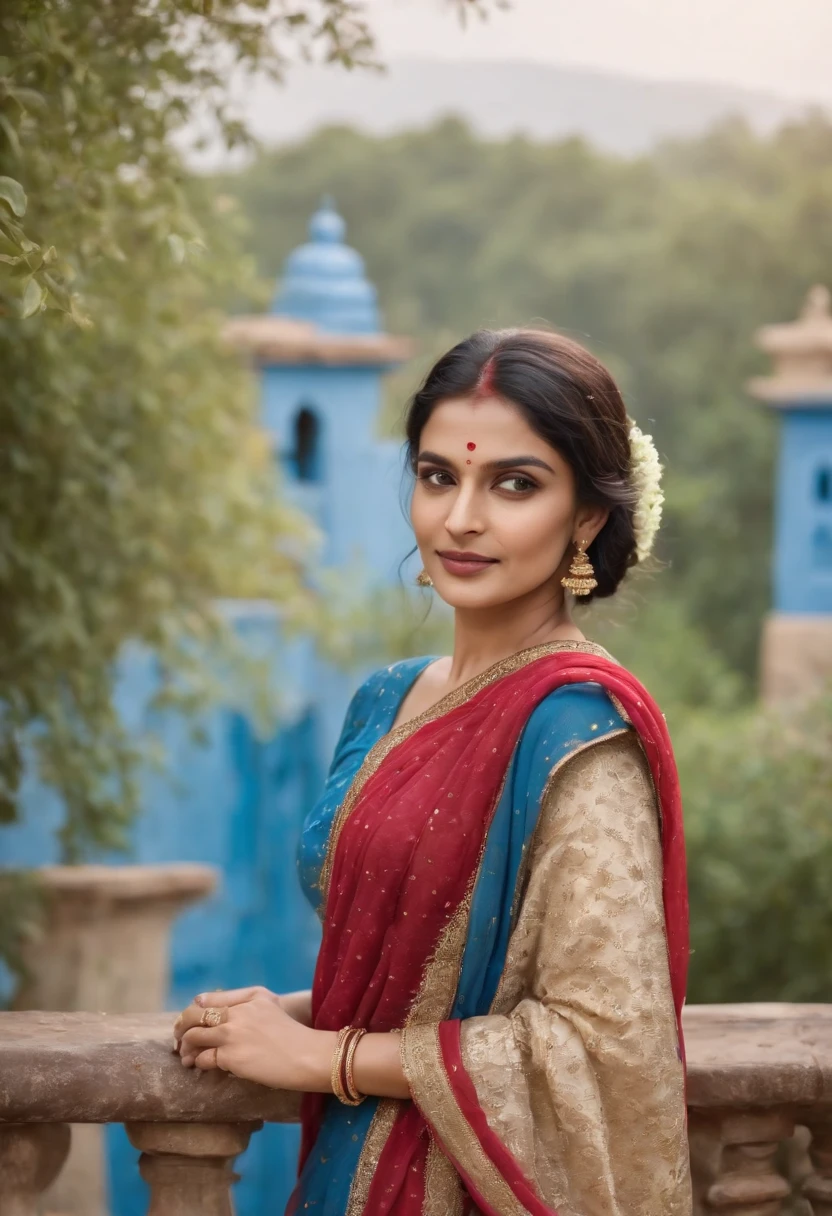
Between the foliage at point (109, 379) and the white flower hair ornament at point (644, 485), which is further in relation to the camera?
the foliage at point (109, 379)

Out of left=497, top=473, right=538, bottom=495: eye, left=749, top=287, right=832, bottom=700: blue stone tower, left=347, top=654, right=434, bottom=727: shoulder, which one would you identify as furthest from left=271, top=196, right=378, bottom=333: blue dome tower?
left=497, top=473, right=538, bottom=495: eye

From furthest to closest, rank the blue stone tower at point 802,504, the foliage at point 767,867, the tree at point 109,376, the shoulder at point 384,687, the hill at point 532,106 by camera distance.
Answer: the hill at point 532,106 → the blue stone tower at point 802,504 → the foliage at point 767,867 → the tree at point 109,376 → the shoulder at point 384,687

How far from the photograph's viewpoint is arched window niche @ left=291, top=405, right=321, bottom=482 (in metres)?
9.87

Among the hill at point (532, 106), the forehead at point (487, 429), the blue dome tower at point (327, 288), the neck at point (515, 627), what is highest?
the hill at point (532, 106)

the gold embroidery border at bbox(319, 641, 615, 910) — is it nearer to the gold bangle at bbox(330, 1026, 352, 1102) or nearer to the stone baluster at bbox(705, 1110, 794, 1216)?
the gold bangle at bbox(330, 1026, 352, 1102)

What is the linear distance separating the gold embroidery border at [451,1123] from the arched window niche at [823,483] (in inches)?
342

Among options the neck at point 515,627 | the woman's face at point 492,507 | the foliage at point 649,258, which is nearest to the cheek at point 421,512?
the woman's face at point 492,507

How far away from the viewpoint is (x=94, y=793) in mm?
4703

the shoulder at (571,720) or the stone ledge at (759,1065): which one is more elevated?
the shoulder at (571,720)

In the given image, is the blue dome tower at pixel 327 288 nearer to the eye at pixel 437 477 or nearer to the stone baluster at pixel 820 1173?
the eye at pixel 437 477

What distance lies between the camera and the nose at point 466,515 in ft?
5.26

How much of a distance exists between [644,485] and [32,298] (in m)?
0.68

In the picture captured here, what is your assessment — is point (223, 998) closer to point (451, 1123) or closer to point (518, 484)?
point (451, 1123)

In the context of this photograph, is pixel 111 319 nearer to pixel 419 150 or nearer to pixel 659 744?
pixel 659 744
